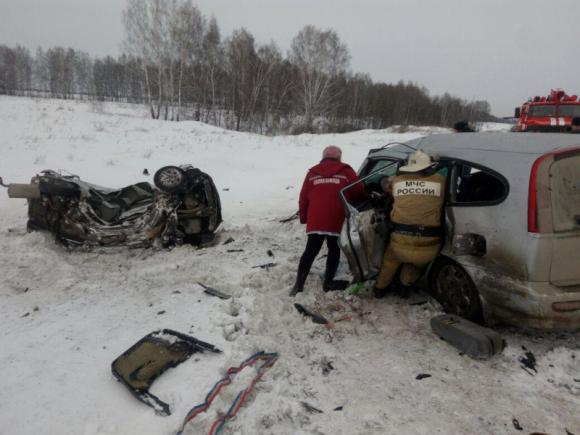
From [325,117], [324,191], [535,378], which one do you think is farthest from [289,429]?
[325,117]

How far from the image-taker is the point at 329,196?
3.95 m

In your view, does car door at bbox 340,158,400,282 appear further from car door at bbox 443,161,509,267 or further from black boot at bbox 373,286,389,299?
car door at bbox 443,161,509,267

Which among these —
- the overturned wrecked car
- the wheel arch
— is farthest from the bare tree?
the wheel arch

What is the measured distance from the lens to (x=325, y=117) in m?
37.8

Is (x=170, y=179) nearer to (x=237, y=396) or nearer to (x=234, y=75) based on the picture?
(x=237, y=396)

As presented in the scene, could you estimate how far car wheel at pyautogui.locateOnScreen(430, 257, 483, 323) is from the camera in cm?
308

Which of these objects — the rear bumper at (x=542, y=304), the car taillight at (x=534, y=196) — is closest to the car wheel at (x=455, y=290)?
the rear bumper at (x=542, y=304)

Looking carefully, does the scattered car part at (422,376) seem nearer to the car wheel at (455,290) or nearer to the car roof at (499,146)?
the car wheel at (455,290)

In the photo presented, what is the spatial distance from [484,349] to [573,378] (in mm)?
616

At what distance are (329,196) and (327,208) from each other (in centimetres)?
13

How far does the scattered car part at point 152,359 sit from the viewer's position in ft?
7.92

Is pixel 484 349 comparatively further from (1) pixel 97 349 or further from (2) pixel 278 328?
(1) pixel 97 349

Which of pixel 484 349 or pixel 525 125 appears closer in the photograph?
pixel 484 349

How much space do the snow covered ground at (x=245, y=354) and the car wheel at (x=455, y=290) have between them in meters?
0.23
